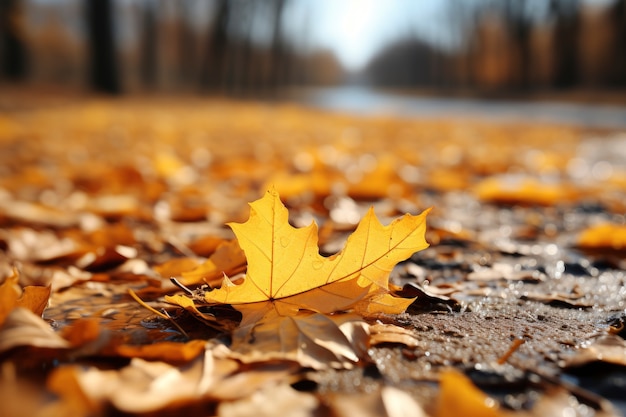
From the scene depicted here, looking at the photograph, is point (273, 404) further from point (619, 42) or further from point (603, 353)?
point (619, 42)

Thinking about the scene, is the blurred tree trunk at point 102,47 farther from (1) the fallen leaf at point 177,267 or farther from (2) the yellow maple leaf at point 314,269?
(2) the yellow maple leaf at point 314,269

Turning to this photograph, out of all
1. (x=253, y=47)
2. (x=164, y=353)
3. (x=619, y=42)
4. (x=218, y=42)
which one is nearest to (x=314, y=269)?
(x=164, y=353)

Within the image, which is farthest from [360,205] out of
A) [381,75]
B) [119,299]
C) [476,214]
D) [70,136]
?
[381,75]

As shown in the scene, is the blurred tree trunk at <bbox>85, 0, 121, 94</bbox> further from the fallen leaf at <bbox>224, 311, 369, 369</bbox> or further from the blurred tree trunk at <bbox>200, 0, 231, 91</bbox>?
the fallen leaf at <bbox>224, 311, 369, 369</bbox>

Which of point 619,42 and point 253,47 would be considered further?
point 253,47

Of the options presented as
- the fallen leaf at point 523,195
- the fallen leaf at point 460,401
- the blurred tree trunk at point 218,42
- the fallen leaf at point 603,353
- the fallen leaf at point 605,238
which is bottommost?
the fallen leaf at point 523,195

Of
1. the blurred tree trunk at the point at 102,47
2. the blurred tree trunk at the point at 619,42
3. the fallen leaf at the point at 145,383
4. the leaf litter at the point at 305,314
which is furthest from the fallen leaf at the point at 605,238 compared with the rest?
the blurred tree trunk at the point at 619,42

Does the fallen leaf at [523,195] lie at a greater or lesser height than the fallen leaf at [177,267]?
lesser
